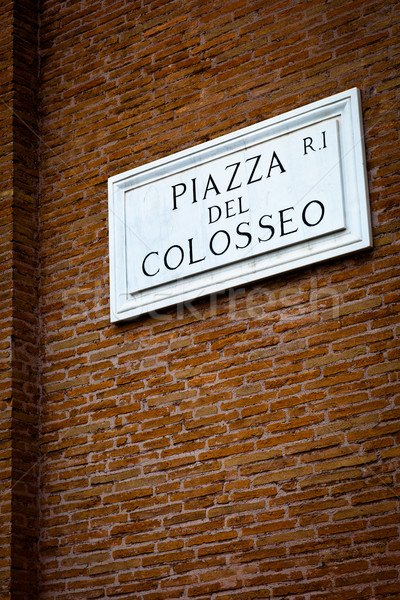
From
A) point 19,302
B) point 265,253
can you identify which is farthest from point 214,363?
point 19,302

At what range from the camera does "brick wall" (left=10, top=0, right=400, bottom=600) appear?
16.0 feet

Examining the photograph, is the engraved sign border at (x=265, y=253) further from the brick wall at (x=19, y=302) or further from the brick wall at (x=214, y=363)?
the brick wall at (x=19, y=302)

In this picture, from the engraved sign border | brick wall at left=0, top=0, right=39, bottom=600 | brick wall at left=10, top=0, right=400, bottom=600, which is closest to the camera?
brick wall at left=10, top=0, right=400, bottom=600

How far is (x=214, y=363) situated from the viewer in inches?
214

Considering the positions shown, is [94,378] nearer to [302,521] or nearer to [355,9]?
[302,521]

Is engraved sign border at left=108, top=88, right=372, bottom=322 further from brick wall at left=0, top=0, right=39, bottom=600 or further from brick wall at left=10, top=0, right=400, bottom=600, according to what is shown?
brick wall at left=0, top=0, right=39, bottom=600

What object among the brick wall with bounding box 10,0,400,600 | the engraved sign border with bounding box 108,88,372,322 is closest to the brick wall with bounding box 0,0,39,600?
the brick wall with bounding box 10,0,400,600

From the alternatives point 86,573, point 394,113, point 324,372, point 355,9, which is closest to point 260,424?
point 324,372

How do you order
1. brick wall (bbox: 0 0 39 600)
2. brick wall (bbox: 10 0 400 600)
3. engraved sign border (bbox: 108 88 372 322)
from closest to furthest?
brick wall (bbox: 10 0 400 600)
engraved sign border (bbox: 108 88 372 322)
brick wall (bbox: 0 0 39 600)

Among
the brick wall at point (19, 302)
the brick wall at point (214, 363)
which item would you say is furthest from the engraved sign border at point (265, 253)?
the brick wall at point (19, 302)

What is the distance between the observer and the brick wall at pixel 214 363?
16.0 ft

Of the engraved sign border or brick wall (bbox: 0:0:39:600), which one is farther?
brick wall (bbox: 0:0:39:600)

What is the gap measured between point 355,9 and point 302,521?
2716mm

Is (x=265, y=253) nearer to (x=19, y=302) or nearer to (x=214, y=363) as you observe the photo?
(x=214, y=363)
